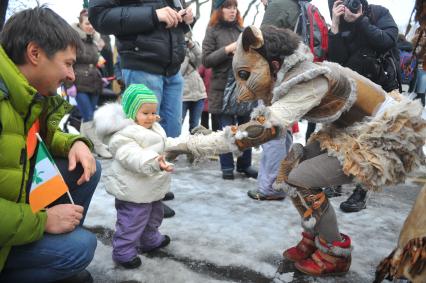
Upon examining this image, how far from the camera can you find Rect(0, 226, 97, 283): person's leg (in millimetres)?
1647

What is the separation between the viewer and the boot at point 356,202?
3.30 m

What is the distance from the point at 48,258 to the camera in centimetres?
166

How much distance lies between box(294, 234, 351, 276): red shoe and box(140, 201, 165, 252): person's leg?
0.86 m

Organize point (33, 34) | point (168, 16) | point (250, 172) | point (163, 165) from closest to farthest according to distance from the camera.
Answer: point (33, 34) → point (163, 165) → point (168, 16) → point (250, 172)

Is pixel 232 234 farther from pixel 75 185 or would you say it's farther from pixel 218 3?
pixel 218 3

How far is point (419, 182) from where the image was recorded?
443 cm

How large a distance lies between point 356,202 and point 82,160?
2323mm

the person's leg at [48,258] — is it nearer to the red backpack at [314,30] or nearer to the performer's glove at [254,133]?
the performer's glove at [254,133]

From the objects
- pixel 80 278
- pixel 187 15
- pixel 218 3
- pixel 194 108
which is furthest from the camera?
pixel 194 108

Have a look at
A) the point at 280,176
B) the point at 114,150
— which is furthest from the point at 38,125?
Result: the point at 280,176

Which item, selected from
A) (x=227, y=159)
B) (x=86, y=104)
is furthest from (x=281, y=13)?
(x=86, y=104)

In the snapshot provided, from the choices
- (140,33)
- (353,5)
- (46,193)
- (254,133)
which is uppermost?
(353,5)

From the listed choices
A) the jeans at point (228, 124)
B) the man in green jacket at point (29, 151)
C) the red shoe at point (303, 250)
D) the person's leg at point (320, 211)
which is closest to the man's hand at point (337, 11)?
the jeans at point (228, 124)

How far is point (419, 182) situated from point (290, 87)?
122 inches
